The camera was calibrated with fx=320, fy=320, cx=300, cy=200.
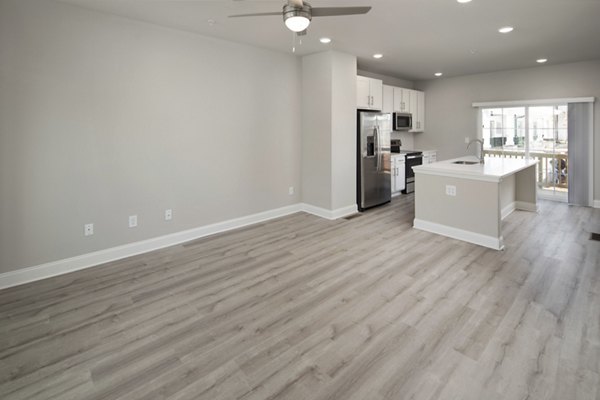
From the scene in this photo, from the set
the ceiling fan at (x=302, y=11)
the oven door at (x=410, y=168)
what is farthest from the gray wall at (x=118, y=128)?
the oven door at (x=410, y=168)

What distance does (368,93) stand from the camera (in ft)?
19.1

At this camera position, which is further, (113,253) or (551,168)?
(551,168)

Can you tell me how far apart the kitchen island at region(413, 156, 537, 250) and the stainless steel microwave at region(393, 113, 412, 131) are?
7.37 ft

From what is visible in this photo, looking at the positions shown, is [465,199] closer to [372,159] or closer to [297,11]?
[372,159]

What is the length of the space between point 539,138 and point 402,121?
2.66 meters

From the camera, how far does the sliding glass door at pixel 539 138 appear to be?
6188 mm

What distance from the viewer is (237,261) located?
3.62 meters

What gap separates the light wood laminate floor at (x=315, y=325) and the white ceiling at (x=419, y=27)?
8.62 feet

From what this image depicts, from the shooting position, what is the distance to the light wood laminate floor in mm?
1839

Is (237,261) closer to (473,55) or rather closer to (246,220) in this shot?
(246,220)

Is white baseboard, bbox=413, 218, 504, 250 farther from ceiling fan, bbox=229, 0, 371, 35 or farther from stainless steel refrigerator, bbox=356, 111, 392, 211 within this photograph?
ceiling fan, bbox=229, 0, 371, 35


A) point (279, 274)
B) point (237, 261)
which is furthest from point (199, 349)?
point (237, 261)

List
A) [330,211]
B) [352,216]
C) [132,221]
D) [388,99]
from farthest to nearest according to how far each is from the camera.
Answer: [388,99], [352,216], [330,211], [132,221]

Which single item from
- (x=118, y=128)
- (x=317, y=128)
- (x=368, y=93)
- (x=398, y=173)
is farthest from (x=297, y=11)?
(x=398, y=173)
